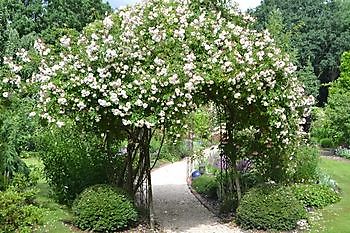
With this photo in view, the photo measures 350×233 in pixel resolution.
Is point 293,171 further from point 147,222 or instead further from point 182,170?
point 182,170

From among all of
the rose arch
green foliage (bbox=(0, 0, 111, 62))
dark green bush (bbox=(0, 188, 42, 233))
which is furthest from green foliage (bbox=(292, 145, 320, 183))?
green foliage (bbox=(0, 0, 111, 62))

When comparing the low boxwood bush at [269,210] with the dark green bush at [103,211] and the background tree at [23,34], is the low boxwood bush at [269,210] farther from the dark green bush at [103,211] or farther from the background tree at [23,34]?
the background tree at [23,34]

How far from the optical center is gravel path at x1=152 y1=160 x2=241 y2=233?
32.2 ft

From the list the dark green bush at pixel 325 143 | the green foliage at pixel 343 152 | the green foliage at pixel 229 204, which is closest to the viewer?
the green foliage at pixel 229 204

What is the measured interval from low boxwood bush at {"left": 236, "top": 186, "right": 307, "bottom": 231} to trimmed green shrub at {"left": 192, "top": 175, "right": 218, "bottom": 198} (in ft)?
9.52

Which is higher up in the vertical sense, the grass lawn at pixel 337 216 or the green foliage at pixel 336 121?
the green foliage at pixel 336 121

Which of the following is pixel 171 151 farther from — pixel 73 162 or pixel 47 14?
pixel 47 14

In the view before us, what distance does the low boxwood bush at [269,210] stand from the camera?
373 inches

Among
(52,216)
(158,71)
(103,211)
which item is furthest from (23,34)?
(158,71)

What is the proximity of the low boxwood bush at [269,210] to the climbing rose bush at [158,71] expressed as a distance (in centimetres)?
110

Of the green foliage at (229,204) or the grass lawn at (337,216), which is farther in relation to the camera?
the green foliage at (229,204)

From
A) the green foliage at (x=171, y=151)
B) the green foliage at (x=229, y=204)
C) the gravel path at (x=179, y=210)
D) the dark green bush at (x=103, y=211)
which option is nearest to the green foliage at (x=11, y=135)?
the dark green bush at (x=103, y=211)

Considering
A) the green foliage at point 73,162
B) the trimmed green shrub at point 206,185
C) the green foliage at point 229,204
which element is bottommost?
the green foliage at point 229,204

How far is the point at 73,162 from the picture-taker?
10.7m
